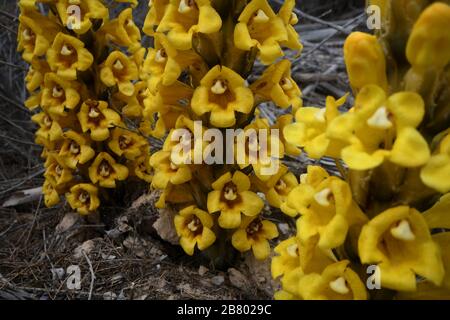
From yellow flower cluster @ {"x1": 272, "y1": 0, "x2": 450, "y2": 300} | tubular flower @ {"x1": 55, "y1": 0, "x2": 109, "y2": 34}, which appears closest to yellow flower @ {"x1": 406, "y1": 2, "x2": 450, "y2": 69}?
yellow flower cluster @ {"x1": 272, "y1": 0, "x2": 450, "y2": 300}

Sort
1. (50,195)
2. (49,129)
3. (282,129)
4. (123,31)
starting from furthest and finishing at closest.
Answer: (50,195)
(49,129)
(123,31)
(282,129)

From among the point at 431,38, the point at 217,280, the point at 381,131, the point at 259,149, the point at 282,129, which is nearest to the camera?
the point at 431,38

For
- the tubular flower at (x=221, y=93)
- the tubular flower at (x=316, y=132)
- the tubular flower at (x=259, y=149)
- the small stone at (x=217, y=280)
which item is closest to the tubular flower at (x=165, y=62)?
the tubular flower at (x=221, y=93)

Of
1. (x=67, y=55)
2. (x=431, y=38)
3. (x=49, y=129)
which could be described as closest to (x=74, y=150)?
(x=49, y=129)

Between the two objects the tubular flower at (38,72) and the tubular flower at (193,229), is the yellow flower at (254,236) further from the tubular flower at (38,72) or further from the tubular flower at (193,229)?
the tubular flower at (38,72)

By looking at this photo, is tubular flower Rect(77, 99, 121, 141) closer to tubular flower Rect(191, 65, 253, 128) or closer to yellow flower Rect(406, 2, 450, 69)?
tubular flower Rect(191, 65, 253, 128)

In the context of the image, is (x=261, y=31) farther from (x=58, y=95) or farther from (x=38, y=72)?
(x=38, y=72)
